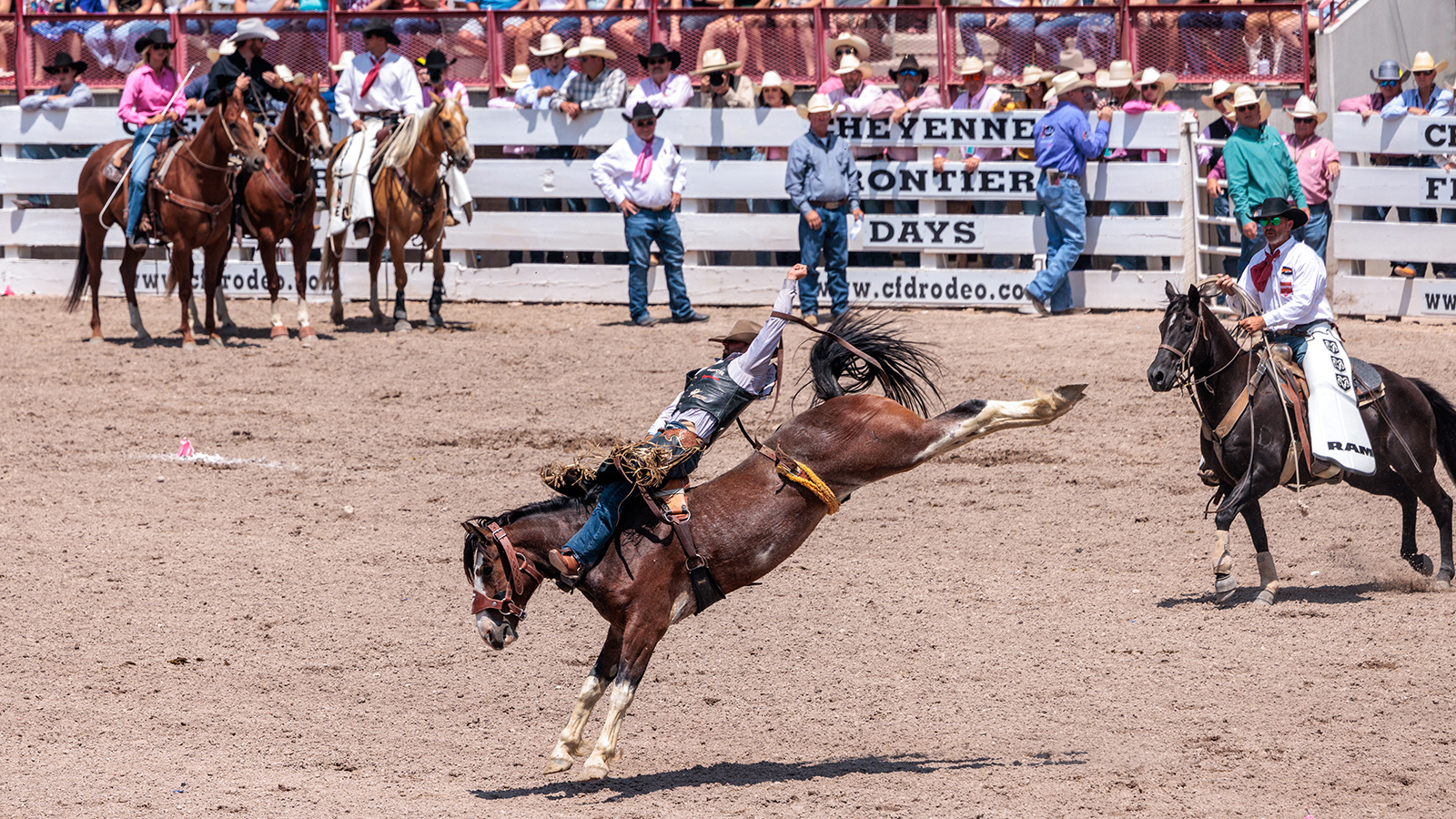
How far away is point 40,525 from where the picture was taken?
32.4 ft

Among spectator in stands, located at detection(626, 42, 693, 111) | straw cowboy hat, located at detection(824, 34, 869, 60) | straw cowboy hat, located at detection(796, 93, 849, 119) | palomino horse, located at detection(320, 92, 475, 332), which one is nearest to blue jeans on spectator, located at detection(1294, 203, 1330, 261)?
straw cowboy hat, located at detection(796, 93, 849, 119)

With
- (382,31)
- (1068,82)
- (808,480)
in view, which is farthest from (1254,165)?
(382,31)

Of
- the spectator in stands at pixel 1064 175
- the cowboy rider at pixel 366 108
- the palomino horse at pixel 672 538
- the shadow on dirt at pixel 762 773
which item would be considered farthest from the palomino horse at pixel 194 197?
the shadow on dirt at pixel 762 773

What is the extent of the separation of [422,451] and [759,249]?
562 cm

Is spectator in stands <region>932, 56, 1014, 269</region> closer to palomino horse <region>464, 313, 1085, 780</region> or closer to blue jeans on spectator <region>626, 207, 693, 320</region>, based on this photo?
blue jeans on spectator <region>626, 207, 693, 320</region>

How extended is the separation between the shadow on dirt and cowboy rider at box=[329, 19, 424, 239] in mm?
10281

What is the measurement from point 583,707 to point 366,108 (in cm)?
1134

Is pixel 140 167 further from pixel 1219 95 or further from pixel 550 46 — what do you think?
pixel 1219 95

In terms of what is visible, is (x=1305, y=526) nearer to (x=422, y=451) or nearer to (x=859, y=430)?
(x=859, y=430)

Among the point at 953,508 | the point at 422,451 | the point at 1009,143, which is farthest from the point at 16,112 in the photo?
the point at 953,508

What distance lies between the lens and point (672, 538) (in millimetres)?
6250

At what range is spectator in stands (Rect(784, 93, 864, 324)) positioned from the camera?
49.1 feet

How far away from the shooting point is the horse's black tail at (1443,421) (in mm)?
8695

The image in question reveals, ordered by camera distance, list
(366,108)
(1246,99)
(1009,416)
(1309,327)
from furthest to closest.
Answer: (366,108), (1246,99), (1309,327), (1009,416)
